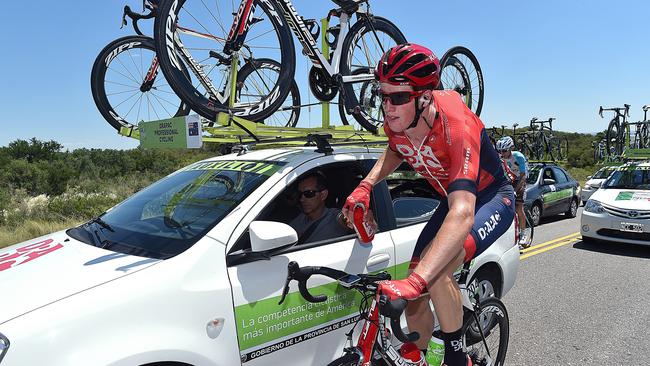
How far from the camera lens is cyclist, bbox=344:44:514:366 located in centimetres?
207

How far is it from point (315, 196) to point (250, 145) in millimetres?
780

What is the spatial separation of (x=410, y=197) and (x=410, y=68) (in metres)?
1.54

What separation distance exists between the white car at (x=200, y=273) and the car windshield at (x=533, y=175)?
920 cm

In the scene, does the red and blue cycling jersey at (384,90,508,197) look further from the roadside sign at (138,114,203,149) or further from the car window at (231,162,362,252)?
the roadside sign at (138,114,203,149)

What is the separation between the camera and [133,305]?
1831 mm

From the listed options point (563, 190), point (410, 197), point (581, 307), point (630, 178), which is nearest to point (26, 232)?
point (410, 197)

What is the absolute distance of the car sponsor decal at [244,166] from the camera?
2.71 m

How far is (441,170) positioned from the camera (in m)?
2.54

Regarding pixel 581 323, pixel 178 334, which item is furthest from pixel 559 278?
pixel 178 334

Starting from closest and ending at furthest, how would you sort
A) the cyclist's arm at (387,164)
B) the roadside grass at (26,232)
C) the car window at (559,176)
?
the cyclist's arm at (387,164), the roadside grass at (26,232), the car window at (559,176)

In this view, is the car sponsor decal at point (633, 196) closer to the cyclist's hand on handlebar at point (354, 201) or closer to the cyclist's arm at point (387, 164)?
the cyclist's arm at point (387, 164)

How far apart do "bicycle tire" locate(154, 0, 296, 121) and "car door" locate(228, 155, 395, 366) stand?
0.83 meters

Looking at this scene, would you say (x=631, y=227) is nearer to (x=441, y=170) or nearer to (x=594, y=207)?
(x=594, y=207)

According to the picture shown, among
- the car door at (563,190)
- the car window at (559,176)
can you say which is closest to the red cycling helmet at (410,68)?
the car door at (563,190)
